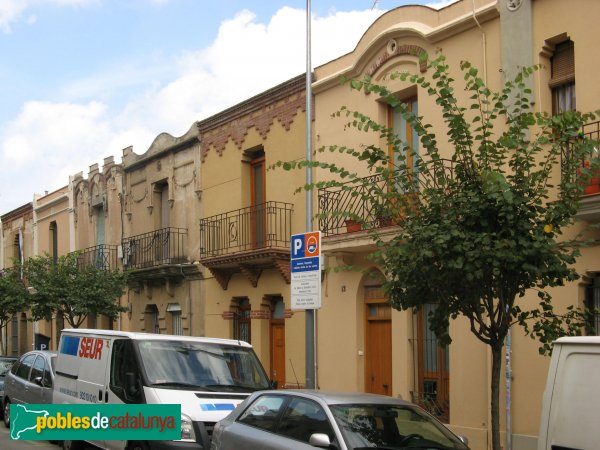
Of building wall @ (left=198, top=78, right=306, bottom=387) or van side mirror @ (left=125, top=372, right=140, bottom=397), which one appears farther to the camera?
building wall @ (left=198, top=78, right=306, bottom=387)

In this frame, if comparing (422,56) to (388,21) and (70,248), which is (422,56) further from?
(70,248)

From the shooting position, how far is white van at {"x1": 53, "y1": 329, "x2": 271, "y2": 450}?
372 inches

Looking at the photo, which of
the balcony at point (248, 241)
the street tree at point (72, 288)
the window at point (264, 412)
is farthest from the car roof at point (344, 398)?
the street tree at point (72, 288)

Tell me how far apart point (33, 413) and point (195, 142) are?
1194 centimetres

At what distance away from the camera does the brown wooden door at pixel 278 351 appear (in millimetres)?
18641

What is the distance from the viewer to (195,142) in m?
22.0

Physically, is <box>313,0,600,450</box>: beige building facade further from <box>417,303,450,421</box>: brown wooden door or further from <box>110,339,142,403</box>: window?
<box>110,339,142,403</box>: window

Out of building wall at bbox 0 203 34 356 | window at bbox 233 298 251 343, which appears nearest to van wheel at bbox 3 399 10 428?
window at bbox 233 298 251 343

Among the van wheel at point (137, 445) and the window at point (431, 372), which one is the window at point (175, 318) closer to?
the window at point (431, 372)

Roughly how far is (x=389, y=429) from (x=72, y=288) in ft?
55.8

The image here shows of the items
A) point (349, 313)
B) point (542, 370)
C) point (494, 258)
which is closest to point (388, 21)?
point (349, 313)

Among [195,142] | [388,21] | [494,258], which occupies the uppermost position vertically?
[388,21]

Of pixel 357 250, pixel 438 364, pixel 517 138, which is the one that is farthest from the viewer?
pixel 357 250

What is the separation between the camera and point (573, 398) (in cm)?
558
